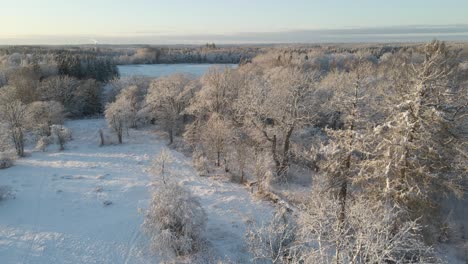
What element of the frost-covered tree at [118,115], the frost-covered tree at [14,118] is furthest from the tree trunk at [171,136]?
the frost-covered tree at [14,118]

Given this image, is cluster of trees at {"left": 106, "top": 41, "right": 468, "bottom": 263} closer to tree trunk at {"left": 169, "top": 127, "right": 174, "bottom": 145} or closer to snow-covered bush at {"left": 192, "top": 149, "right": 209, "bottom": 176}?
tree trunk at {"left": 169, "top": 127, "right": 174, "bottom": 145}

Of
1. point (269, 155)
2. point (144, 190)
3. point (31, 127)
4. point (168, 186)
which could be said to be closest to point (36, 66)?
point (31, 127)

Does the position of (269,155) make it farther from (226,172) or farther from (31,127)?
(31,127)

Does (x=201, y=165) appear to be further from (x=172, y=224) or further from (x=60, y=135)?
(x=60, y=135)

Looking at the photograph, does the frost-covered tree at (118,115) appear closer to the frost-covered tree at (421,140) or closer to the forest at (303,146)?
the forest at (303,146)

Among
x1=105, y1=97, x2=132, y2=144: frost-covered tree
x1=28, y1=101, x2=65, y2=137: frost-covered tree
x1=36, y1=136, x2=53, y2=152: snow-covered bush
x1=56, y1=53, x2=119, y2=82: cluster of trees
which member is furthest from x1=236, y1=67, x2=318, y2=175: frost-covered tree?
x1=56, y1=53, x2=119, y2=82: cluster of trees

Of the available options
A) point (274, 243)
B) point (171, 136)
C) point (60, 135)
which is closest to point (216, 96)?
point (171, 136)
